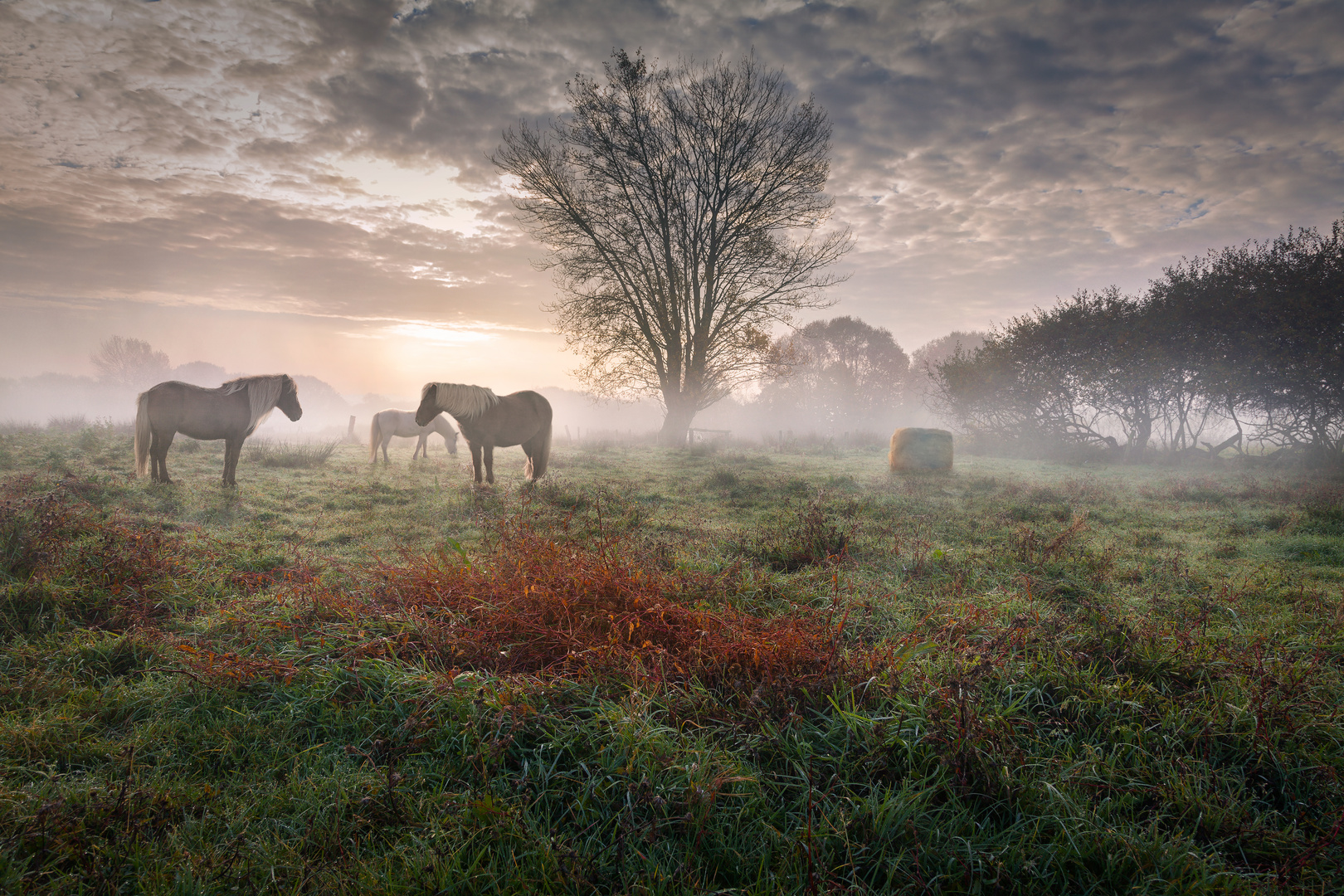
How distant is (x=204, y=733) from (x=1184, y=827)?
4020 millimetres

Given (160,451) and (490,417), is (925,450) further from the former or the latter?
(160,451)

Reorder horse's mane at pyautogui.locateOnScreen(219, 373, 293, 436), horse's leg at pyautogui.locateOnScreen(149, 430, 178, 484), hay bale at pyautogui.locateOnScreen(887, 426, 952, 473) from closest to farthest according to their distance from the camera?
horse's leg at pyautogui.locateOnScreen(149, 430, 178, 484), horse's mane at pyautogui.locateOnScreen(219, 373, 293, 436), hay bale at pyautogui.locateOnScreen(887, 426, 952, 473)

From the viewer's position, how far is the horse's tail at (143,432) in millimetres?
7830

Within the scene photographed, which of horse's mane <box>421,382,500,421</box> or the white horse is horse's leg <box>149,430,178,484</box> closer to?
horse's mane <box>421,382,500,421</box>

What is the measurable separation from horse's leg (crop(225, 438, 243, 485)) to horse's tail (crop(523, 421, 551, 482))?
4.53 meters

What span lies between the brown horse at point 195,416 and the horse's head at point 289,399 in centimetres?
41

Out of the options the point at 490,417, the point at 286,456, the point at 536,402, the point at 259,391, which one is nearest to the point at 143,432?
the point at 259,391

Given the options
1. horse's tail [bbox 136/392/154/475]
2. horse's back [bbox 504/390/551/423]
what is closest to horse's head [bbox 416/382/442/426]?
horse's back [bbox 504/390/551/423]

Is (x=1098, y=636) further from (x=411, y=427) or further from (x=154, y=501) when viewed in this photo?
(x=411, y=427)

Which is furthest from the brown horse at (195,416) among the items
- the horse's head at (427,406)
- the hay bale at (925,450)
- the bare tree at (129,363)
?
the bare tree at (129,363)

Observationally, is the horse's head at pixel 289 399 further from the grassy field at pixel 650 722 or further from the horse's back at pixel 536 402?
the grassy field at pixel 650 722

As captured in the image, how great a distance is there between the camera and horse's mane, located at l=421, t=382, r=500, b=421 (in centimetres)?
880

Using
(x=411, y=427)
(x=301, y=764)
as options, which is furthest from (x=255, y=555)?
(x=411, y=427)

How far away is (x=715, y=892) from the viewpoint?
1558 mm
